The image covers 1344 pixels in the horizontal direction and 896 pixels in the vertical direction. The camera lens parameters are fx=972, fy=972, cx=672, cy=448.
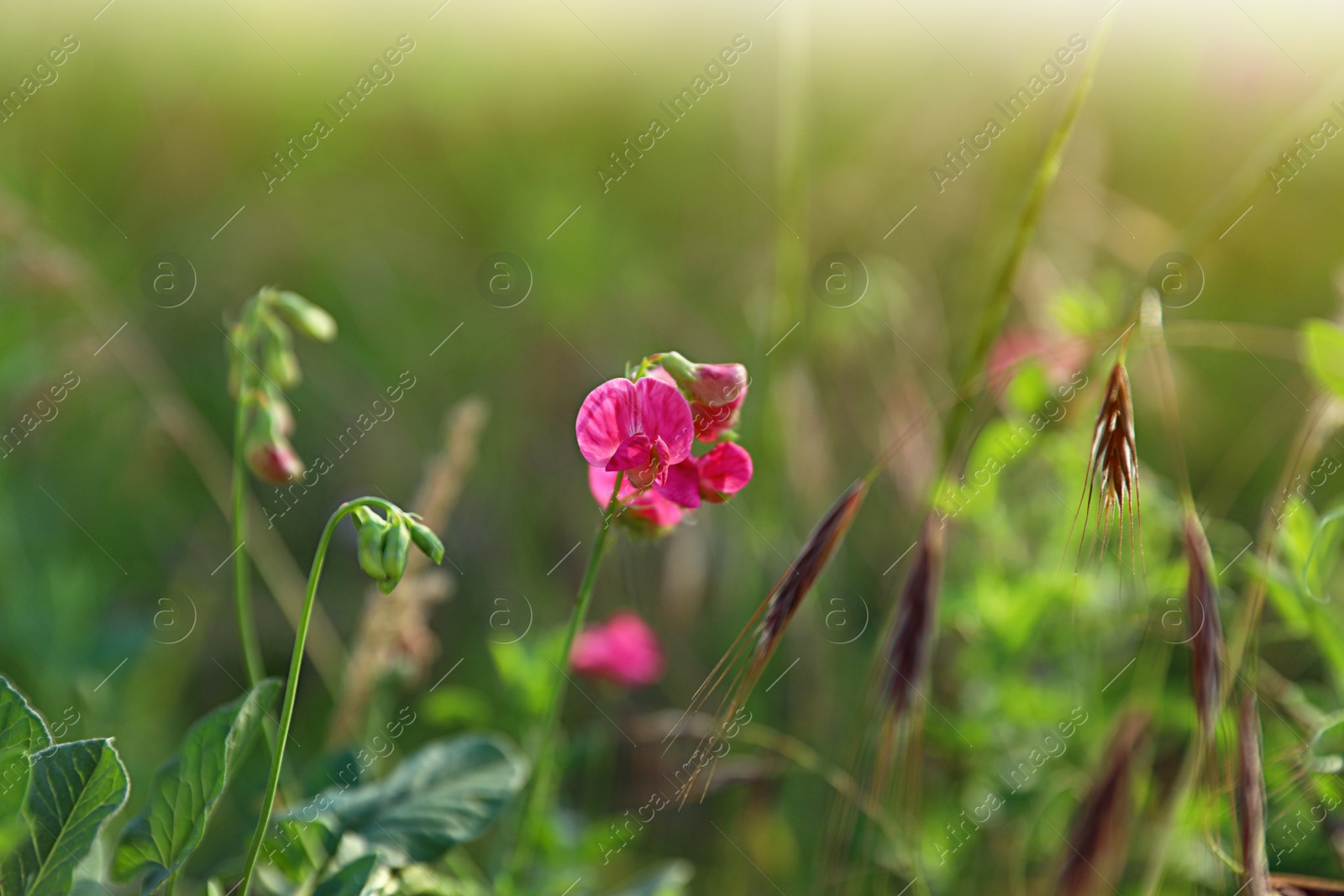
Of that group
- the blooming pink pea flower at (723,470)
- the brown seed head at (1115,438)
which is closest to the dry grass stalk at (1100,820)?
the brown seed head at (1115,438)

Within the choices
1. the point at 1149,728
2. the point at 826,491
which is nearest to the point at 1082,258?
the point at 826,491

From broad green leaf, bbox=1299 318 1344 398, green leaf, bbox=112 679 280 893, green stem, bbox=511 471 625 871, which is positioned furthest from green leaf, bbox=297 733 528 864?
broad green leaf, bbox=1299 318 1344 398

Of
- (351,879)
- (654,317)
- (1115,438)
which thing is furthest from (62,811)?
(654,317)

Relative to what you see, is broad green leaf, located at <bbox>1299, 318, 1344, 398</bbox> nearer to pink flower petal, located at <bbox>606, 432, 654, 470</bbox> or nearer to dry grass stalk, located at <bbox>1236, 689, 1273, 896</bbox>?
dry grass stalk, located at <bbox>1236, 689, 1273, 896</bbox>

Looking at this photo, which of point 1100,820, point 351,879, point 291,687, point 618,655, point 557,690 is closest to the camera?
point 291,687

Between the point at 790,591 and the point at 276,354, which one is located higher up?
the point at 276,354

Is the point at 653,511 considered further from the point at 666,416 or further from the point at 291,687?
the point at 291,687
